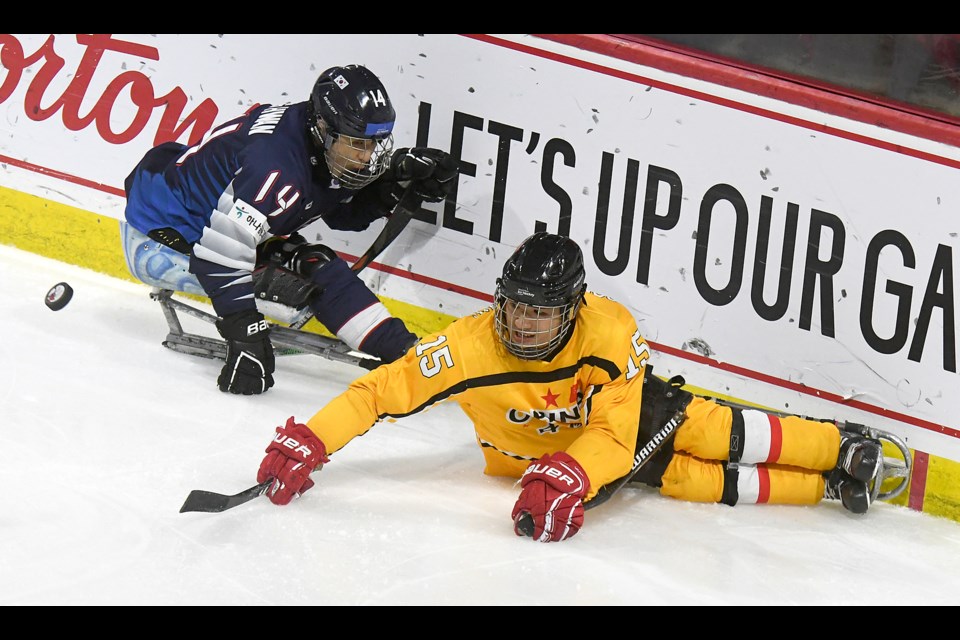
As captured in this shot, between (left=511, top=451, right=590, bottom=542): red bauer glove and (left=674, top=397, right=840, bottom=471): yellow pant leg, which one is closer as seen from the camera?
(left=511, top=451, right=590, bottom=542): red bauer glove

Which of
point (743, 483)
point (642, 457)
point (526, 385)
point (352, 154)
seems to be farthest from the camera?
point (352, 154)

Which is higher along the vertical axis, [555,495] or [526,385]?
[526,385]

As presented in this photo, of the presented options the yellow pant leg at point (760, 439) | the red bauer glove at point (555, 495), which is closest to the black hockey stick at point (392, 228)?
the yellow pant leg at point (760, 439)

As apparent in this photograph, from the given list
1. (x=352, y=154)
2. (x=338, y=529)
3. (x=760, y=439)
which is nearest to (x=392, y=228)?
(x=352, y=154)

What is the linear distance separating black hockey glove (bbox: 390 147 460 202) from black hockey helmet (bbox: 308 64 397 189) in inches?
6.2

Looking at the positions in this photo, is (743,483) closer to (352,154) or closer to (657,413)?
(657,413)

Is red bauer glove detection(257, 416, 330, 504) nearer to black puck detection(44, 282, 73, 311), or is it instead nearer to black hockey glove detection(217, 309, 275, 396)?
black hockey glove detection(217, 309, 275, 396)

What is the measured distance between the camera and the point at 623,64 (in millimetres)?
4145

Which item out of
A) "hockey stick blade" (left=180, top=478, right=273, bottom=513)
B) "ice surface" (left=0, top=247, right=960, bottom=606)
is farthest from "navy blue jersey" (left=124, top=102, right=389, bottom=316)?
"hockey stick blade" (left=180, top=478, right=273, bottom=513)

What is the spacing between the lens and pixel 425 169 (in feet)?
14.4

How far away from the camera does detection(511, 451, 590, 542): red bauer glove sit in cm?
328

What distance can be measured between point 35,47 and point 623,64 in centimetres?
257

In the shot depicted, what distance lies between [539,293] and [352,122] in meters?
1.13
